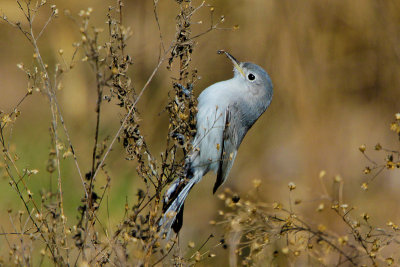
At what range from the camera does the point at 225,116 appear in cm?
341

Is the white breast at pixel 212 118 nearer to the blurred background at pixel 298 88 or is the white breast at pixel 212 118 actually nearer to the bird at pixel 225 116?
the bird at pixel 225 116

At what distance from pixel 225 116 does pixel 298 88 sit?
218 cm

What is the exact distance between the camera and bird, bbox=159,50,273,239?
329 centimetres

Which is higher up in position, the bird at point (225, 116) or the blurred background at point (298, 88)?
the blurred background at point (298, 88)

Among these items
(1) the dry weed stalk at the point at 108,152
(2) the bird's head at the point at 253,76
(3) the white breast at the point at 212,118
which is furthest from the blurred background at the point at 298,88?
(1) the dry weed stalk at the point at 108,152

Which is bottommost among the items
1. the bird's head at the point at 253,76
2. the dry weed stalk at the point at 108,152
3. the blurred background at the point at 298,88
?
the dry weed stalk at the point at 108,152

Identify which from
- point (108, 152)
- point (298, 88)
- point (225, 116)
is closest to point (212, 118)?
point (225, 116)

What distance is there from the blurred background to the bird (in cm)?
167

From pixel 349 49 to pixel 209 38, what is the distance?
141cm

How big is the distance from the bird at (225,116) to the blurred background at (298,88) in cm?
167

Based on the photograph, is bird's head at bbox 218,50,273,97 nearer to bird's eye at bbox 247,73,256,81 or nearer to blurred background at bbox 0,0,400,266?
bird's eye at bbox 247,73,256,81

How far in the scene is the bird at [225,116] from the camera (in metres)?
3.29

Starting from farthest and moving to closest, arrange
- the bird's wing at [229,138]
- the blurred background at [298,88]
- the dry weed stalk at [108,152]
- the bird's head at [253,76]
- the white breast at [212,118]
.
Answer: the blurred background at [298,88] → the bird's head at [253,76] → the bird's wing at [229,138] → the white breast at [212,118] → the dry weed stalk at [108,152]

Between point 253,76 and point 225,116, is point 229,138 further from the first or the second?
point 253,76
